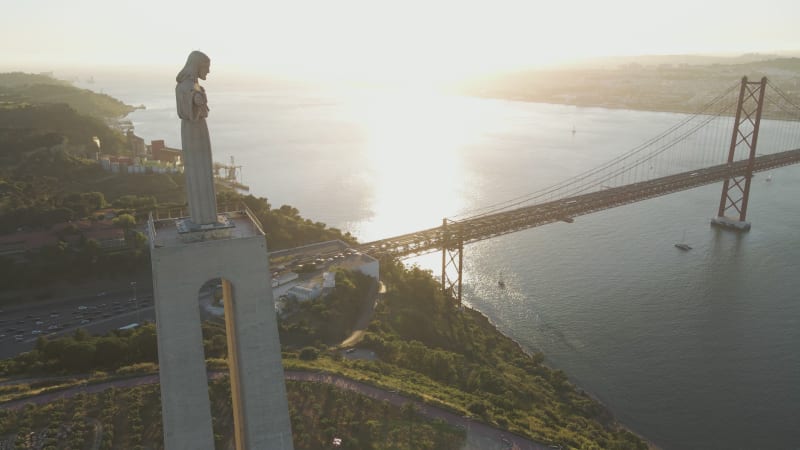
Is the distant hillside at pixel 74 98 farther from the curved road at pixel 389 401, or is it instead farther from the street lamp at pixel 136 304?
the curved road at pixel 389 401

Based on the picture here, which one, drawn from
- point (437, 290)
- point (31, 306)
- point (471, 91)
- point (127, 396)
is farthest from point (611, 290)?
point (471, 91)

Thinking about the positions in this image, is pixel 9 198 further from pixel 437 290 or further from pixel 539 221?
pixel 539 221

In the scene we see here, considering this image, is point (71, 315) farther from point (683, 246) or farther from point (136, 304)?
point (683, 246)

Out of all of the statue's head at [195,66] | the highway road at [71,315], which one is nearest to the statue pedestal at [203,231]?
the statue's head at [195,66]

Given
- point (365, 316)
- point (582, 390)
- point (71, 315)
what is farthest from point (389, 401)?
point (71, 315)

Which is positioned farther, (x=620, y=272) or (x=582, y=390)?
(x=620, y=272)

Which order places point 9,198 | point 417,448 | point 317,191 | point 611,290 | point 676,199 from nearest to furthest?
1. point 417,448
2. point 611,290
3. point 9,198
4. point 676,199
5. point 317,191
